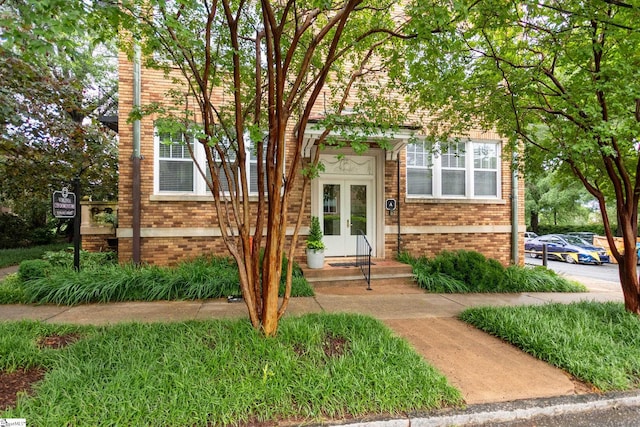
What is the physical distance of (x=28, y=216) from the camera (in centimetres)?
1723

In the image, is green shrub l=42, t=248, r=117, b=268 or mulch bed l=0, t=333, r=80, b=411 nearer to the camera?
mulch bed l=0, t=333, r=80, b=411

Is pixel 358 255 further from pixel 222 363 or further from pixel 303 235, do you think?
pixel 222 363

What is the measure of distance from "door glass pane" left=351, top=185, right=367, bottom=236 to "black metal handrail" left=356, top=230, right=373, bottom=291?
0.16 m

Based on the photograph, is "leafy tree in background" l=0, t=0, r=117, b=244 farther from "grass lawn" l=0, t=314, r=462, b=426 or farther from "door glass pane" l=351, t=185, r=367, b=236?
"door glass pane" l=351, t=185, r=367, b=236

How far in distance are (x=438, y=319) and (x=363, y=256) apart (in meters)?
3.31

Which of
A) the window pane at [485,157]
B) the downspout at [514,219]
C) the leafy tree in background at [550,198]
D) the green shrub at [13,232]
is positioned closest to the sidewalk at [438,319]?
the downspout at [514,219]

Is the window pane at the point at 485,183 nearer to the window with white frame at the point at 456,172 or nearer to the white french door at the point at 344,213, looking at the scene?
the window with white frame at the point at 456,172

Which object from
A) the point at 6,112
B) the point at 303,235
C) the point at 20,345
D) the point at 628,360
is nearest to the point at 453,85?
the point at 628,360

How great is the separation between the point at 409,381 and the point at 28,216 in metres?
21.4

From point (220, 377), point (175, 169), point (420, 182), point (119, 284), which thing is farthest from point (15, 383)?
point (420, 182)

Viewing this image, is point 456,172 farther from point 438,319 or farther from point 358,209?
point 438,319

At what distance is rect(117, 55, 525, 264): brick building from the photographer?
7324 mm

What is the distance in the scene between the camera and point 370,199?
8.74 metres

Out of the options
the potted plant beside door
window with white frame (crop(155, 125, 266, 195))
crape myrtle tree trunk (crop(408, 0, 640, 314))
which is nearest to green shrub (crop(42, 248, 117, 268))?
window with white frame (crop(155, 125, 266, 195))
